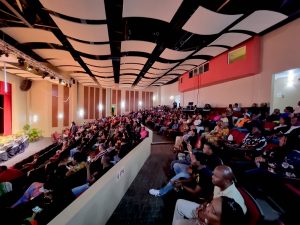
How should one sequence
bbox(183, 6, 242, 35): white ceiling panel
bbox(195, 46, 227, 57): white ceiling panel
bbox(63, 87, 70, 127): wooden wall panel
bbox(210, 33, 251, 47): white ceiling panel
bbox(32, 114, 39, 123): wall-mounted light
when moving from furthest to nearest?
bbox(63, 87, 70, 127): wooden wall panel, bbox(32, 114, 39, 123): wall-mounted light, bbox(195, 46, 227, 57): white ceiling panel, bbox(210, 33, 251, 47): white ceiling panel, bbox(183, 6, 242, 35): white ceiling panel

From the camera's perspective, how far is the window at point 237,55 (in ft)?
22.0

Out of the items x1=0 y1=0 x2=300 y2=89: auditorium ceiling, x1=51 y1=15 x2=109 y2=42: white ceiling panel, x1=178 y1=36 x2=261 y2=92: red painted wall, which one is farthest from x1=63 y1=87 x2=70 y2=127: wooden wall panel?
x1=178 y1=36 x2=261 y2=92: red painted wall

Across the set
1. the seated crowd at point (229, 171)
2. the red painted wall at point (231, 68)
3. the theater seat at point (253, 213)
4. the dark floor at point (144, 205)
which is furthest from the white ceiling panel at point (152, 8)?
the red painted wall at point (231, 68)

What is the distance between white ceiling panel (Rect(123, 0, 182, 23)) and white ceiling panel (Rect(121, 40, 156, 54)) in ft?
5.70

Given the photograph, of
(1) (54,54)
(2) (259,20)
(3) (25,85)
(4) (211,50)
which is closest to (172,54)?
(4) (211,50)

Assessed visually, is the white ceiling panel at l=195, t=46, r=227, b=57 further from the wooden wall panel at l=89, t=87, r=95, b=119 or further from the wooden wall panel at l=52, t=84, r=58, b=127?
the wooden wall panel at l=89, t=87, r=95, b=119

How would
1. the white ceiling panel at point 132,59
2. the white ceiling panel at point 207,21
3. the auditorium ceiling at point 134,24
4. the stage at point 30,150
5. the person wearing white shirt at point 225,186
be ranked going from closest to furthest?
the person wearing white shirt at point 225,186
the auditorium ceiling at point 134,24
the white ceiling panel at point 207,21
the white ceiling panel at point 132,59
the stage at point 30,150

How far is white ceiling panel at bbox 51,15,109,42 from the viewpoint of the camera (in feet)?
13.4

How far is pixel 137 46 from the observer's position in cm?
596

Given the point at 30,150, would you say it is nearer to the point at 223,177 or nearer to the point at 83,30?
the point at 83,30

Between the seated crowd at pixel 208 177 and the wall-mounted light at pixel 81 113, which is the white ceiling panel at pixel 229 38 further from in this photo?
the wall-mounted light at pixel 81 113

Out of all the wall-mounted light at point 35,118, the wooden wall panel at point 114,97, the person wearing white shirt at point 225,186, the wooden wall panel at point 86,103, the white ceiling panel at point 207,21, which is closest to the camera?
the person wearing white shirt at point 225,186

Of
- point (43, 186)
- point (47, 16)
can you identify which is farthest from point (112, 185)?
point (47, 16)

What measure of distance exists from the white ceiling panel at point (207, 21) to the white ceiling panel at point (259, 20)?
16.4 inches
